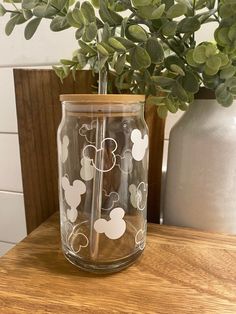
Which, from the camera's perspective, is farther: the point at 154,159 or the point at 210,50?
the point at 154,159

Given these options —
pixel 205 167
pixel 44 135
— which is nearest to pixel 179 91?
pixel 205 167

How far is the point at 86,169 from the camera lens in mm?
305

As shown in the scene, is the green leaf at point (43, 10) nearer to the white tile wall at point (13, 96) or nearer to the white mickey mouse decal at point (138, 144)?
the white mickey mouse decal at point (138, 144)

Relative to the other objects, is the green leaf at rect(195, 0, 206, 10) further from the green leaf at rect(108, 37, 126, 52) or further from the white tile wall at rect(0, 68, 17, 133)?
the white tile wall at rect(0, 68, 17, 133)

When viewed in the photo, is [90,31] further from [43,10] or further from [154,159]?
[154,159]

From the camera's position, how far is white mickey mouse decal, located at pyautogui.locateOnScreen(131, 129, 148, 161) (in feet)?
1.00

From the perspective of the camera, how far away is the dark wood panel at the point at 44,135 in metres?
0.43

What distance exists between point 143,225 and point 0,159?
0.46 metres

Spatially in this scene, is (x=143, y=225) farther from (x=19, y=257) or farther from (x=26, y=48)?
(x=26, y=48)

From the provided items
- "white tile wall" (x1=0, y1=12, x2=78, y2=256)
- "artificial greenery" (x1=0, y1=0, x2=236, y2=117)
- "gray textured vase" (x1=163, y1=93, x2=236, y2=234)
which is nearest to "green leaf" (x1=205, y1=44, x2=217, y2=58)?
"artificial greenery" (x1=0, y1=0, x2=236, y2=117)

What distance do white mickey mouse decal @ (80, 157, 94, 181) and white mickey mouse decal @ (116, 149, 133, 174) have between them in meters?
0.03

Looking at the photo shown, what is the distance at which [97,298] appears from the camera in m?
0.26

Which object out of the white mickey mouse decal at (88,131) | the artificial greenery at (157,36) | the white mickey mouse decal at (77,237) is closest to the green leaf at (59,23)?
the artificial greenery at (157,36)

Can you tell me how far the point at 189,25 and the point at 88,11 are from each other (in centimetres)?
10
